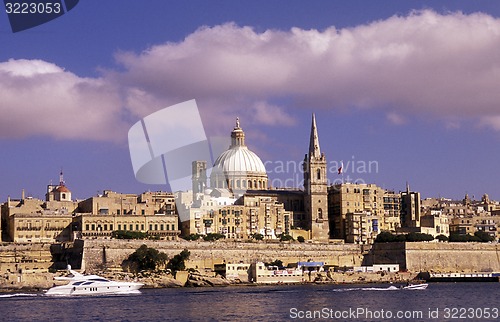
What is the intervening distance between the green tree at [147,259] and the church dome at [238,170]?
20872 mm

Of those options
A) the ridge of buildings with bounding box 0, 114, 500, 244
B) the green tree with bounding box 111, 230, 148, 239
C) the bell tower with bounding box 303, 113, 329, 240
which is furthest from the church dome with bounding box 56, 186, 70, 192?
the bell tower with bounding box 303, 113, 329, 240

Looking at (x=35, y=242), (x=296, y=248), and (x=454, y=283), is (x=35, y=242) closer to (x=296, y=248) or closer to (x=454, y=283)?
(x=296, y=248)

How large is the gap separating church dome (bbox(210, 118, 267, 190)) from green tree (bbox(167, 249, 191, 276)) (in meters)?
19.2

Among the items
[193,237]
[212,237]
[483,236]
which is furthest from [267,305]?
[483,236]

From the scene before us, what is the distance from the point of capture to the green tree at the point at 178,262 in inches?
2475

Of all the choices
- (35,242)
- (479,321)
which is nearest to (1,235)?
(35,242)

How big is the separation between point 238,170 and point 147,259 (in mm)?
23103

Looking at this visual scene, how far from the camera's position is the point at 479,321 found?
1368 inches

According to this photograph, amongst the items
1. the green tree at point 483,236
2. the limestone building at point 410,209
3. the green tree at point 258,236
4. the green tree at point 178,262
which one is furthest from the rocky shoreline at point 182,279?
the limestone building at point 410,209

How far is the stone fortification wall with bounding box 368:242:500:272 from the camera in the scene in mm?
70438

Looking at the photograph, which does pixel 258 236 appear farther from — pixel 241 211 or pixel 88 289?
pixel 88 289

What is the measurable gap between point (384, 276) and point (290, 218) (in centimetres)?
1491

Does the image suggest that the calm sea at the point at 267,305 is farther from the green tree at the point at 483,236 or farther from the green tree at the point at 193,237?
the green tree at the point at 483,236

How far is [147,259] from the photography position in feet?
206
